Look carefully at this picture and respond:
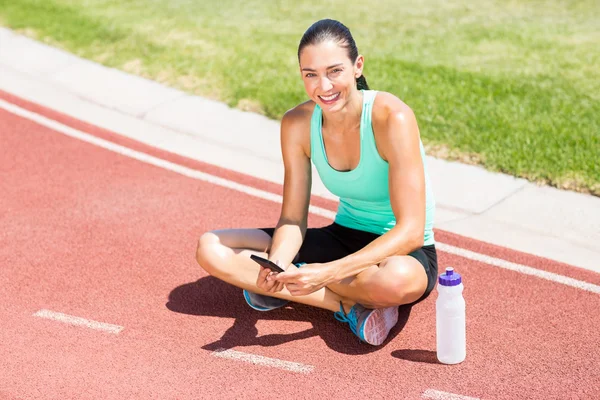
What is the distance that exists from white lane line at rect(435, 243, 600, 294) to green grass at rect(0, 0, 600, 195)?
1.38 meters

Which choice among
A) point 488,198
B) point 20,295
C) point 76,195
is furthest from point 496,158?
point 20,295

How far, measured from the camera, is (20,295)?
634 centimetres

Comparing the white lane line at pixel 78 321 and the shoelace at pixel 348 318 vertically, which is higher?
the shoelace at pixel 348 318

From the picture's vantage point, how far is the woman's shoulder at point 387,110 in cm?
540

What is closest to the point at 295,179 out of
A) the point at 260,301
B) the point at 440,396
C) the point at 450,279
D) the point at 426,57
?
the point at 260,301

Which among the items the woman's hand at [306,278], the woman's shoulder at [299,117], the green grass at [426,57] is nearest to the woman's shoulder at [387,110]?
the woman's shoulder at [299,117]

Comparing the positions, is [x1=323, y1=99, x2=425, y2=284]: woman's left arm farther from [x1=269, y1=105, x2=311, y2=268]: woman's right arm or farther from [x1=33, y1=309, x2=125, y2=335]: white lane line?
[x1=33, y1=309, x2=125, y2=335]: white lane line

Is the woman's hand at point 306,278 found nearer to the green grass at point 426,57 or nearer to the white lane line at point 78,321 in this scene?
the white lane line at point 78,321

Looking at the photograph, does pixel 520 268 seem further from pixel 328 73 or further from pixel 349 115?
pixel 328 73

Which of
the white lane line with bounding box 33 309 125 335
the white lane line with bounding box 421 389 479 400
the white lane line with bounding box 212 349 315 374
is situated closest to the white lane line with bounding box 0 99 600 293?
the white lane line with bounding box 421 389 479 400

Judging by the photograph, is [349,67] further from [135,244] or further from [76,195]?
[76,195]

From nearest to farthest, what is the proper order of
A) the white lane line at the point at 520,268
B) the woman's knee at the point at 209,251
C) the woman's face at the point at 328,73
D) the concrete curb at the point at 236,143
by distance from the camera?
the woman's face at the point at 328,73 < the woman's knee at the point at 209,251 < the white lane line at the point at 520,268 < the concrete curb at the point at 236,143

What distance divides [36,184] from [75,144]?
40.1 inches

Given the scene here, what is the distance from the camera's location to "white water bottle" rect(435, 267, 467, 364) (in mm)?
5246
